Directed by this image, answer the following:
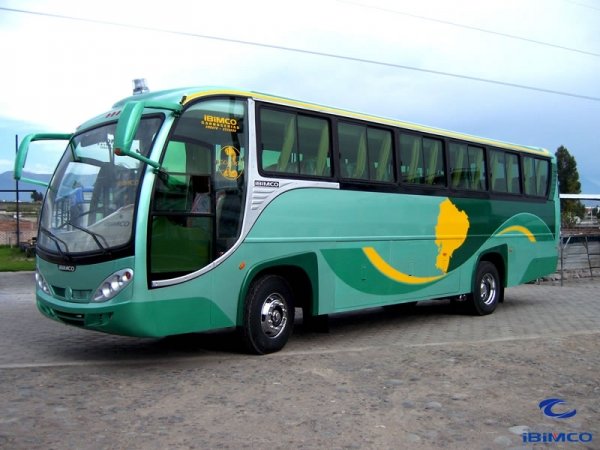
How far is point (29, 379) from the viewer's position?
669 centimetres

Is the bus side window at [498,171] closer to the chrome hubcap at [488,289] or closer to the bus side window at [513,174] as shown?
the bus side window at [513,174]

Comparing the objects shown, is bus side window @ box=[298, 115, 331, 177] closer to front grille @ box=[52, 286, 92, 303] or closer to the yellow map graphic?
the yellow map graphic

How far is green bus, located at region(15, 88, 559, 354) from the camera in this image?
22.0ft

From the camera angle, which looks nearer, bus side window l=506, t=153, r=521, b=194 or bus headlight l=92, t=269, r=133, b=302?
bus headlight l=92, t=269, r=133, b=302

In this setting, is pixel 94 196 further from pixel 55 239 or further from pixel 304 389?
pixel 304 389

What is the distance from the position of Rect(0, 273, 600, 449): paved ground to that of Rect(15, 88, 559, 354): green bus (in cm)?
66

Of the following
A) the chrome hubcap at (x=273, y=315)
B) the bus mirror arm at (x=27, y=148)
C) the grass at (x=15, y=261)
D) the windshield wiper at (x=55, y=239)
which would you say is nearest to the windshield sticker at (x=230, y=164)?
the chrome hubcap at (x=273, y=315)

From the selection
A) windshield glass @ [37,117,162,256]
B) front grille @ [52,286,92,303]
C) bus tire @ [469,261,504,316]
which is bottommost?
bus tire @ [469,261,504,316]

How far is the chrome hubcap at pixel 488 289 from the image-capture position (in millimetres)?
12336

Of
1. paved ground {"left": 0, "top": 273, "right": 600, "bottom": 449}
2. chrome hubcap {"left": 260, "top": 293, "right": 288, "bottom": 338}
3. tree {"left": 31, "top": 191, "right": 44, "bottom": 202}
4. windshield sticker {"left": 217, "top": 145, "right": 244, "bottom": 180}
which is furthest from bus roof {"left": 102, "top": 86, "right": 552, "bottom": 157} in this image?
tree {"left": 31, "top": 191, "right": 44, "bottom": 202}

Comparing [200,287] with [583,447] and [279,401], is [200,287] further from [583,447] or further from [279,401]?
[583,447]

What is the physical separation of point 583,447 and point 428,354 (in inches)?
130

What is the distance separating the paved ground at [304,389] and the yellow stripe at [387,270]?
86 centimetres

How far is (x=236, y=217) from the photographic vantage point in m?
7.54
